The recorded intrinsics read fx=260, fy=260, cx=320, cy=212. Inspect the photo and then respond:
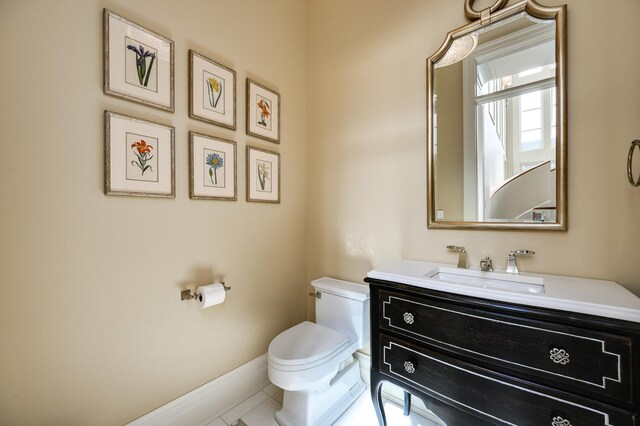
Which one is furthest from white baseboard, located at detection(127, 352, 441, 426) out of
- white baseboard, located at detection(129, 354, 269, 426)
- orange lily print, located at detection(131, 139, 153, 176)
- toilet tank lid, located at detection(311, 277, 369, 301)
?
orange lily print, located at detection(131, 139, 153, 176)

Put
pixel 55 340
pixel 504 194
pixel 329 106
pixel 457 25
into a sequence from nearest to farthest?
1. pixel 55 340
2. pixel 504 194
3. pixel 457 25
4. pixel 329 106

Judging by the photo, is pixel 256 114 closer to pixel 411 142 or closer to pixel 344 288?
pixel 411 142

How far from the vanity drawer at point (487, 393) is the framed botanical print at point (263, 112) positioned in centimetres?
157

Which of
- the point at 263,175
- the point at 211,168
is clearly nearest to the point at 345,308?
the point at 263,175

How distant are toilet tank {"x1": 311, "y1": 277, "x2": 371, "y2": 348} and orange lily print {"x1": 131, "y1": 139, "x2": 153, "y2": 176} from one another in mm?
1307

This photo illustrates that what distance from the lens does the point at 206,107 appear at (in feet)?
5.23

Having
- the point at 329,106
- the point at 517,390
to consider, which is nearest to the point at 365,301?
the point at 517,390

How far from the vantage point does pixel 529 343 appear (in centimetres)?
96

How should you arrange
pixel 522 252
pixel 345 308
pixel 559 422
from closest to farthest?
pixel 559 422
pixel 522 252
pixel 345 308

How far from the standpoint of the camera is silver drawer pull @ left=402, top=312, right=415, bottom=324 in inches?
48.6

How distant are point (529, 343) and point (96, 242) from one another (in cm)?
186

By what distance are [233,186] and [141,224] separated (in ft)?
1.88

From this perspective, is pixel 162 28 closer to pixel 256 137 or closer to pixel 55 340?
pixel 256 137

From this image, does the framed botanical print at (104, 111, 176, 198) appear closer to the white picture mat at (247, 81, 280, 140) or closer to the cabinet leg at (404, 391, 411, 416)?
the white picture mat at (247, 81, 280, 140)
